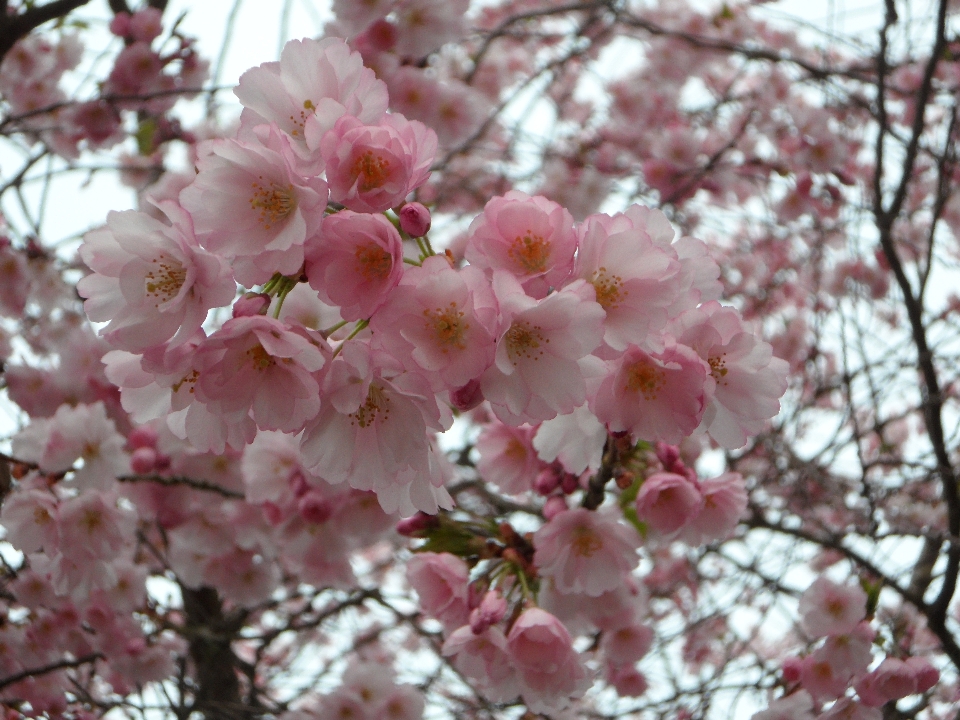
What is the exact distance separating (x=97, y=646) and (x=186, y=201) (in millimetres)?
1841

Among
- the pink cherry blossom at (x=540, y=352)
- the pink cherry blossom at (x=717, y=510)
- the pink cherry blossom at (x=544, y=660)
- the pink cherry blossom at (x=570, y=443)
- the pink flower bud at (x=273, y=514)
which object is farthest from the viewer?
the pink flower bud at (x=273, y=514)

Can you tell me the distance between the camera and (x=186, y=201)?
1041 mm

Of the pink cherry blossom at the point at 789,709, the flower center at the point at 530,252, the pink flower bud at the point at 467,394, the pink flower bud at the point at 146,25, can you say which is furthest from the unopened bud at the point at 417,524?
the pink flower bud at the point at 146,25

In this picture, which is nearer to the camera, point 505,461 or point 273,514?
point 505,461

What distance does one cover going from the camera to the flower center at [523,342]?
0.98 metres

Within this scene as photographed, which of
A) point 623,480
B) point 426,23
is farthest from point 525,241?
point 426,23

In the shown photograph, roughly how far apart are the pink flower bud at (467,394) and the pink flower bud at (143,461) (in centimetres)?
136

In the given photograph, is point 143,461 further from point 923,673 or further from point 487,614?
point 923,673

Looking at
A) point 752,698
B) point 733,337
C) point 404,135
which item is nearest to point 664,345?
point 733,337

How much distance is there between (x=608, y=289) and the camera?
1.04 m

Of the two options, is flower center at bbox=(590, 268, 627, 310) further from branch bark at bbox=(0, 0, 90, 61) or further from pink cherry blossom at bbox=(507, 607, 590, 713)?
branch bark at bbox=(0, 0, 90, 61)

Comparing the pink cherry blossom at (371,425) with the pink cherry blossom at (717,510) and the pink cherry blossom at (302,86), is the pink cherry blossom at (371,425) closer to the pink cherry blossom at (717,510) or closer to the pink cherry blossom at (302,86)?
the pink cherry blossom at (302,86)

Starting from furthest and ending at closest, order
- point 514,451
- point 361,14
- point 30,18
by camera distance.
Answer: point 361,14
point 30,18
point 514,451

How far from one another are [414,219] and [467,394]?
28cm
